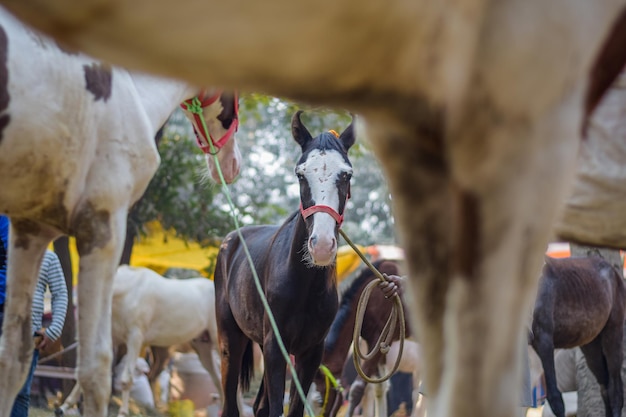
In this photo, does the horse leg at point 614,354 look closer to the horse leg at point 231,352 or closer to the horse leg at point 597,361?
the horse leg at point 597,361

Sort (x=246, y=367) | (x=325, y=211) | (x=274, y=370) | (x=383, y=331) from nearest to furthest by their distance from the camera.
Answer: (x=325, y=211)
(x=274, y=370)
(x=383, y=331)
(x=246, y=367)

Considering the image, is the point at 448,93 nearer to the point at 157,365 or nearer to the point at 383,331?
the point at 383,331

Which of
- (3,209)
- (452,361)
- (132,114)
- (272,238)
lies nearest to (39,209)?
(3,209)

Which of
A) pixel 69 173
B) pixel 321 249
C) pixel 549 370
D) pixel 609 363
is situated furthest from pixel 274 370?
pixel 609 363

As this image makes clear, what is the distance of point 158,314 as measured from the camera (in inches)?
471

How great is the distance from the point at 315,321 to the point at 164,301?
7.15 metres

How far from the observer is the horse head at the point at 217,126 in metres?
4.48

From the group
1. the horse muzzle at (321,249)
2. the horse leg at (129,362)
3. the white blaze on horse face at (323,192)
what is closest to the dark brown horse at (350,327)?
the horse leg at (129,362)

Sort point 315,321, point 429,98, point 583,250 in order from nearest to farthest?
point 429,98 < point 315,321 < point 583,250

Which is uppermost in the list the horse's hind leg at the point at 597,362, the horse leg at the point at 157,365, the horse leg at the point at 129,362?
the horse's hind leg at the point at 597,362

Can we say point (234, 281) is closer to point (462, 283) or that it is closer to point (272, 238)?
point (272, 238)

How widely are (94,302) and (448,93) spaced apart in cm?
210

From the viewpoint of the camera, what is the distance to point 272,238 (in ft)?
19.2

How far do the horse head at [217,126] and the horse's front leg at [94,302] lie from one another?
137cm
